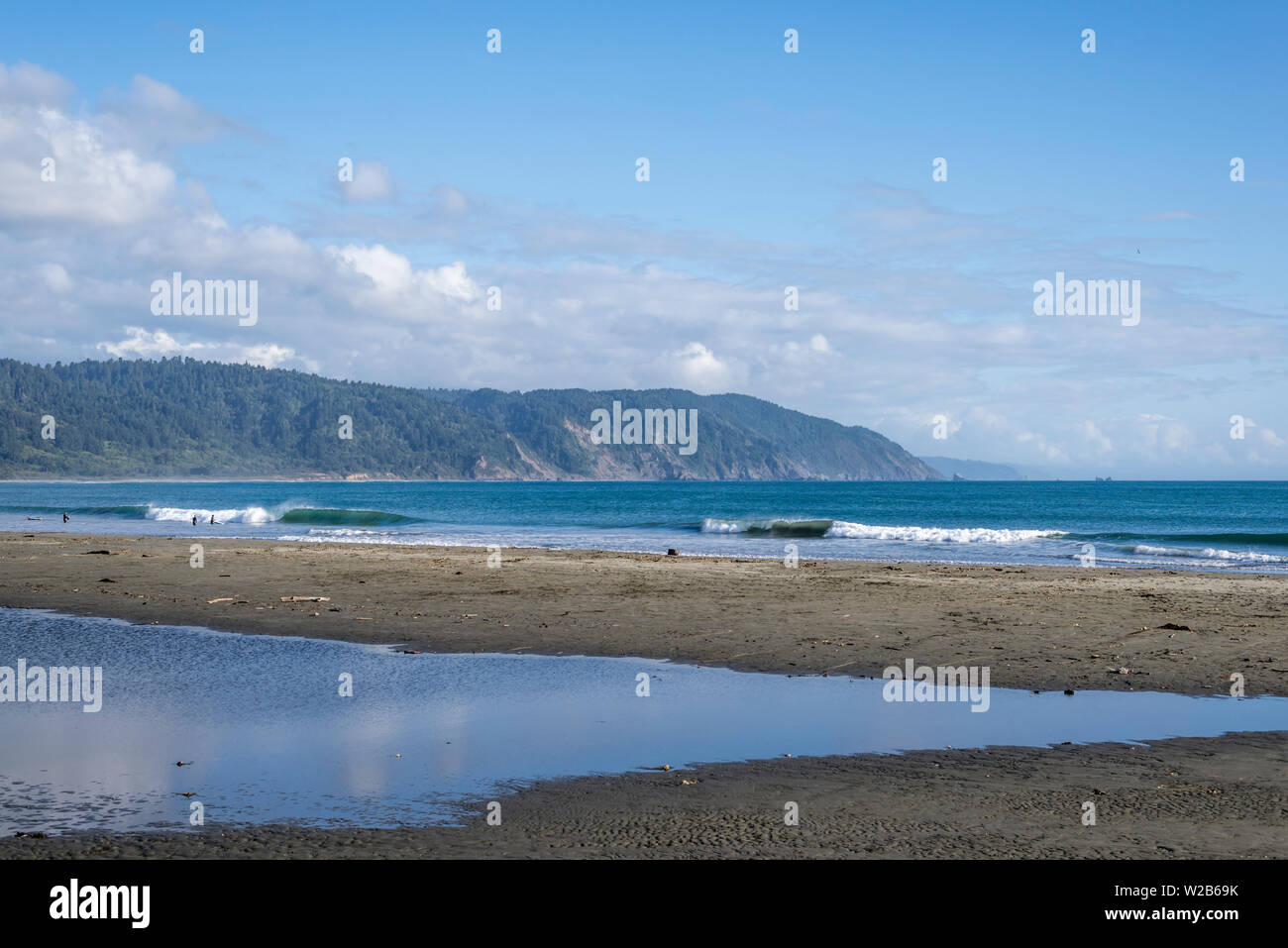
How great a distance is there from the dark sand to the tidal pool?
0.56 meters

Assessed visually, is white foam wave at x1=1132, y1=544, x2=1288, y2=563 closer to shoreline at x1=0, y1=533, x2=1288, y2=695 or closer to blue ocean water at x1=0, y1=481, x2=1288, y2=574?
blue ocean water at x1=0, y1=481, x2=1288, y2=574

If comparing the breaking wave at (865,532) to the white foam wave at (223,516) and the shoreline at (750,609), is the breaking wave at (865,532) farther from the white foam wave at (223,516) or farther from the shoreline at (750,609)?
the white foam wave at (223,516)

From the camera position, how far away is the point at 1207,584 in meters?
25.2

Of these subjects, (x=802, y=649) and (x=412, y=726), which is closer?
(x=412, y=726)

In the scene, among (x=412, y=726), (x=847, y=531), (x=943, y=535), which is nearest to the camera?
(x=412, y=726)

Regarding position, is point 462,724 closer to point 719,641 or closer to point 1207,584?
point 719,641

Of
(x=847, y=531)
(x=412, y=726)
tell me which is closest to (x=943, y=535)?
(x=847, y=531)

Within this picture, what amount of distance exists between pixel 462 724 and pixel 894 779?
4253 millimetres

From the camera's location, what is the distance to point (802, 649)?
15.2 meters

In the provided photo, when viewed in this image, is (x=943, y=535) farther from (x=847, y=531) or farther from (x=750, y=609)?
(x=750, y=609)

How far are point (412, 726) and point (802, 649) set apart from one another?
6879 mm

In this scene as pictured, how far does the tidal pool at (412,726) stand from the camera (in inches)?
296

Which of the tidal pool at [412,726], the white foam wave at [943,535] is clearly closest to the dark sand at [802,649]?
the tidal pool at [412,726]

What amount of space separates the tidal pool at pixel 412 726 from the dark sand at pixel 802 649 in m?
0.56
